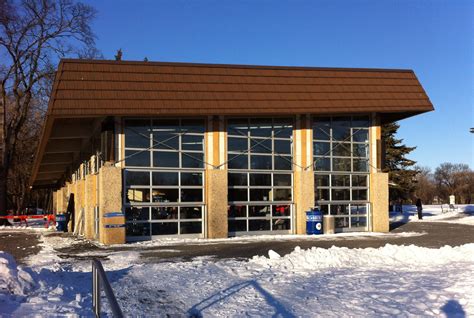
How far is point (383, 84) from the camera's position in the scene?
22.5 meters

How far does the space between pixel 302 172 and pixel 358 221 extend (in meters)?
4.03

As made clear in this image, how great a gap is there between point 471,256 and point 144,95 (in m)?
12.0

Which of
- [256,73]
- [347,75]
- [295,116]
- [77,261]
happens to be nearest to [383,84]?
[347,75]

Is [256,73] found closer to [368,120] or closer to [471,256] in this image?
[368,120]

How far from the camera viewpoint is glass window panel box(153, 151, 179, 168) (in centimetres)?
1994

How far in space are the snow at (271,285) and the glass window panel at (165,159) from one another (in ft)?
22.3

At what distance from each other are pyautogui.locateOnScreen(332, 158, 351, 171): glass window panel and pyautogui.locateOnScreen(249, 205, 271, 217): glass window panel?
3.86m

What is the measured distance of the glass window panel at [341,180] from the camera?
2310 centimetres

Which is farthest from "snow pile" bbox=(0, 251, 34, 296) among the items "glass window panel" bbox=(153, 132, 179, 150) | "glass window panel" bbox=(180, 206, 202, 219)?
"glass window panel" bbox=(180, 206, 202, 219)

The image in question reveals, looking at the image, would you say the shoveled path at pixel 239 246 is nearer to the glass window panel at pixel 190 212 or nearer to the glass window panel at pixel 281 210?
the glass window panel at pixel 190 212

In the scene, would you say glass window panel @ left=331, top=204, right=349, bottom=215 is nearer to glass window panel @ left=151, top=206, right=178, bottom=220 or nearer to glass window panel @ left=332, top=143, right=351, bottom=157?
glass window panel @ left=332, top=143, right=351, bottom=157

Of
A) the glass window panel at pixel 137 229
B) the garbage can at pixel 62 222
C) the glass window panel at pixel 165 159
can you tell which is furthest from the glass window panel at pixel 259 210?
the garbage can at pixel 62 222

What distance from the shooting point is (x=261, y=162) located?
21.8m

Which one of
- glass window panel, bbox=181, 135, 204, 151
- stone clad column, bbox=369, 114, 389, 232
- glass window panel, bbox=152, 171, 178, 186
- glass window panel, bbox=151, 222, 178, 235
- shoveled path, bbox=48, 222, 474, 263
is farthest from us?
stone clad column, bbox=369, 114, 389, 232
